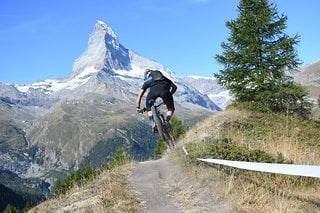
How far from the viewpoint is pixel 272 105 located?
2848 centimetres

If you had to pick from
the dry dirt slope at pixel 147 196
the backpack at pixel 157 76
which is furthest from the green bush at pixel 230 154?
the backpack at pixel 157 76

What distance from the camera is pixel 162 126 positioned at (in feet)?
48.6

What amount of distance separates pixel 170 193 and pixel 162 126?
217 inches

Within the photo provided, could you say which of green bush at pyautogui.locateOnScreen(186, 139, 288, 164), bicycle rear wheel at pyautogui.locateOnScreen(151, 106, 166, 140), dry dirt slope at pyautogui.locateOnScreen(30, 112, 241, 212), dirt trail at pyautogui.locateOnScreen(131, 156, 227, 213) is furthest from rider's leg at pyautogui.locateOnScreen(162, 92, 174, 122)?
dry dirt slope at pyautogui.locateOnScreen(30, 112, 241, 212)

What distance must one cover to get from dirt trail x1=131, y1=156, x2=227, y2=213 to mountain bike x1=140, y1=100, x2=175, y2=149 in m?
2.46

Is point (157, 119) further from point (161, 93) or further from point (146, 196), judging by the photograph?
point (146, 196)

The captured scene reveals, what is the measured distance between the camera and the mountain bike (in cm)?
1465

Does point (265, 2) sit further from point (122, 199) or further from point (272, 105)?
point (122, 199)

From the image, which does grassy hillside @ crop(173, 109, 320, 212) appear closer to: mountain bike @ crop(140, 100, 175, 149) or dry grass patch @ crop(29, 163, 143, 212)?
mountain bike @ crop(140, 100, 175, 149)

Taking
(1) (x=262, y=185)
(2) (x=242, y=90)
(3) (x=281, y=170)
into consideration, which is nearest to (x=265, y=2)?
(2) (x=242, y=90)

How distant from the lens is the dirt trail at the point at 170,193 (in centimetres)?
816

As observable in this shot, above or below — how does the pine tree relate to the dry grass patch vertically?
above

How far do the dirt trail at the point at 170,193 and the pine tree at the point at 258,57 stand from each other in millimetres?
17858

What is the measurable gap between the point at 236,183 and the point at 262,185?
52cm
